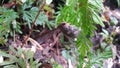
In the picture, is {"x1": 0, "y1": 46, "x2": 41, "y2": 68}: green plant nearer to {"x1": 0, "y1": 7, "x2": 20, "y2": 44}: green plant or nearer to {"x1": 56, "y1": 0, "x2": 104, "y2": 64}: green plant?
{"x1": 0, "y1": 7, "x2": 20, "y2": 44}: green plant

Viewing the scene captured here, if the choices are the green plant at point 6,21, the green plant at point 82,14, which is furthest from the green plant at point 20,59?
the green plant at point 82,14

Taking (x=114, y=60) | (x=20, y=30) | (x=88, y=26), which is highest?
(x=20, y=30)

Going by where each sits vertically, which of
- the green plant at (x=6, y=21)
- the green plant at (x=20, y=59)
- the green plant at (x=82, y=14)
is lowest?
the green plant at (x=20, y=59)

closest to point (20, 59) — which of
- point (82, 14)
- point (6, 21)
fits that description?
point (6, 21)

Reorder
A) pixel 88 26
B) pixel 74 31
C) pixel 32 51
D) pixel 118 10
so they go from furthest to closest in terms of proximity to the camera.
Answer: pixel 118 10 → pixel 74 31 → pixel 32 51 → pixel 88 26

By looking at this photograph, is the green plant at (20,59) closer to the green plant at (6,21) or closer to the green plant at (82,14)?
the green plant at (6,21)

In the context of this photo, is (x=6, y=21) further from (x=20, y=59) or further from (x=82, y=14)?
(x=82, y=14)

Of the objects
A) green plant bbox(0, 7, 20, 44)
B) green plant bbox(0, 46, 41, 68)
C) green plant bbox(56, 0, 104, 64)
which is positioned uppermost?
green plant bbox(0, 7, 20, 44)

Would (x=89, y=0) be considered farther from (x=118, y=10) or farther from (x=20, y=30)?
(x=118, y=10)

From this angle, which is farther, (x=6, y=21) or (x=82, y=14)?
(x=6, y=21)

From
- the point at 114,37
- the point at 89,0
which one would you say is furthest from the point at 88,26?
the point at 114,37

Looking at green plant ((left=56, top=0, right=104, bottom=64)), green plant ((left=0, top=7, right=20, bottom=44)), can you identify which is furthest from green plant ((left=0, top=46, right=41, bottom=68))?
green plant ((left=56, top=0, right=104, bottom=64))
